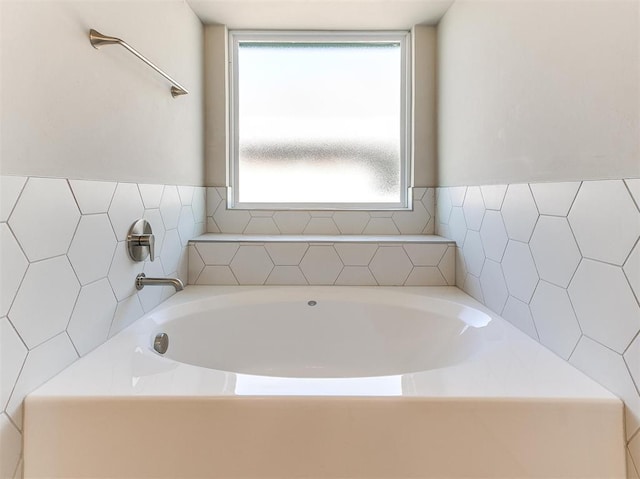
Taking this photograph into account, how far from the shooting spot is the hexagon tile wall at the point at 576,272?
2.07ft

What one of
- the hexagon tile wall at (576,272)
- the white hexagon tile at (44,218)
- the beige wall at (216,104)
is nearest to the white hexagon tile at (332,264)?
the hexagon tile wall at (576,272)

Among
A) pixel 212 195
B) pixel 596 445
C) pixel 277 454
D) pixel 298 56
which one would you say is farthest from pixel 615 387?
pixel 298 56

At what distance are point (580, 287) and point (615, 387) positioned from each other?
198 mm

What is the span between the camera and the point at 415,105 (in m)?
1.86

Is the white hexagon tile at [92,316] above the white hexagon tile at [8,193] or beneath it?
beneath

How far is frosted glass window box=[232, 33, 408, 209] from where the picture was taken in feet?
6.37

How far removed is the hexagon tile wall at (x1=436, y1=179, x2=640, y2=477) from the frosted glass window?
82 centimetres

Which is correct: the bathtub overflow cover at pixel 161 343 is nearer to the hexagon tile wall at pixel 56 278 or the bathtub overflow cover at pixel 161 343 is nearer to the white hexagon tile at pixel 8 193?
the hexagon tile wall at pixel 56 278

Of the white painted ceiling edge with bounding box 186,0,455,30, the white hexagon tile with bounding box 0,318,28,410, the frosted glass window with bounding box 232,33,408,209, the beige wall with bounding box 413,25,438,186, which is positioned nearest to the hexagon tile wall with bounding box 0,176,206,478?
the white hexagon tile with bounding box 0,318,28,410

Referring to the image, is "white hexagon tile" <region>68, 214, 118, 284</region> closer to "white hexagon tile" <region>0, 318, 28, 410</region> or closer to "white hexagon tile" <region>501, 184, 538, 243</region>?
"white hexagon tile" <region>0, 318, 28, 410</region>

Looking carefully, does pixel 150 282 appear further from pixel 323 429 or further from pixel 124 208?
pixel 323 429

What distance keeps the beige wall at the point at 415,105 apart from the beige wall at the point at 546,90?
0.30m

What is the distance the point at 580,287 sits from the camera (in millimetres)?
758

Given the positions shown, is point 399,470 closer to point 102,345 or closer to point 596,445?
point 596,445
